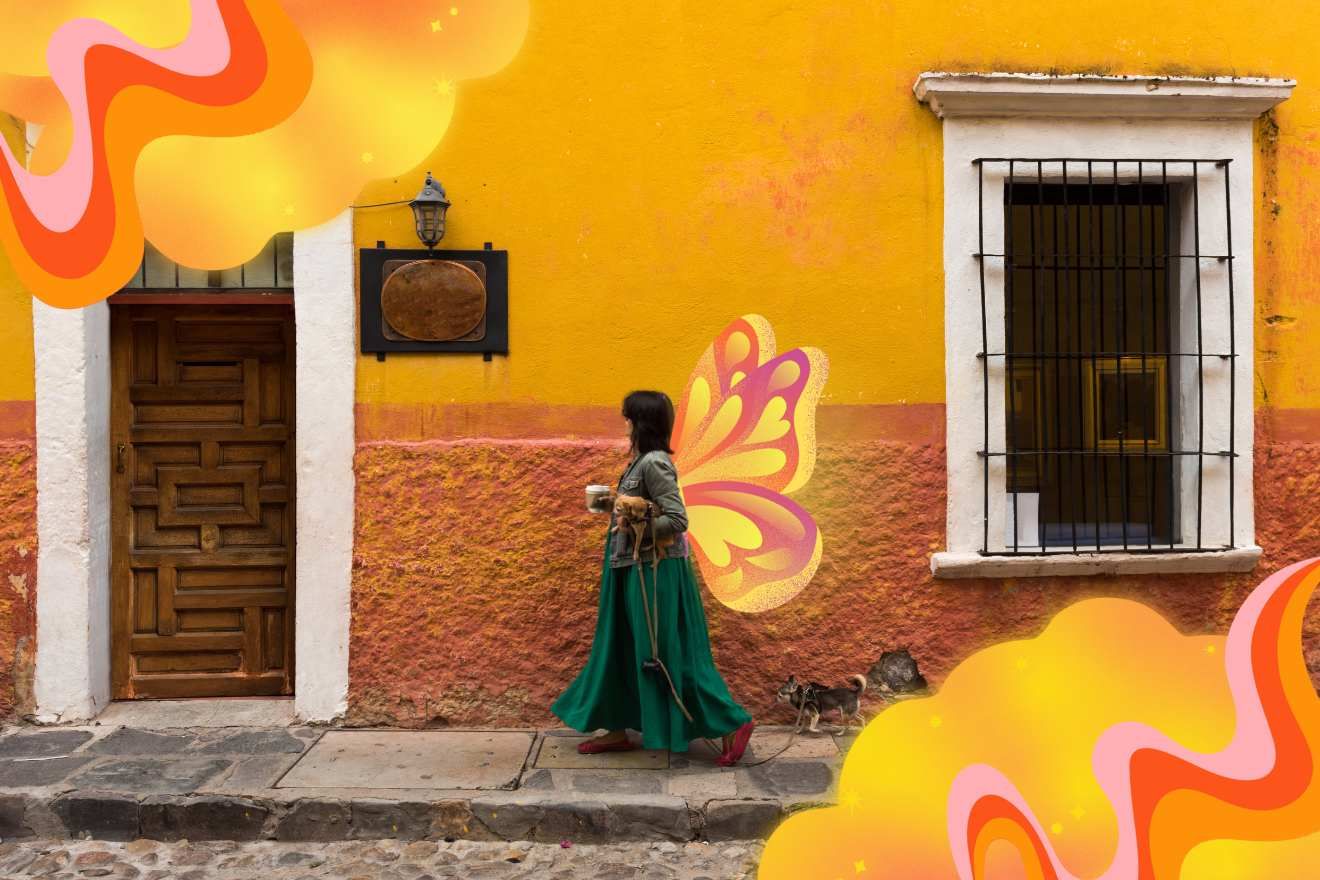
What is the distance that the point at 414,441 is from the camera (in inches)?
214

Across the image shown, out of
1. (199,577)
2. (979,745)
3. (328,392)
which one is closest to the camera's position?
(979,745)

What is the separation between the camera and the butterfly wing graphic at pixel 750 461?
551 cm

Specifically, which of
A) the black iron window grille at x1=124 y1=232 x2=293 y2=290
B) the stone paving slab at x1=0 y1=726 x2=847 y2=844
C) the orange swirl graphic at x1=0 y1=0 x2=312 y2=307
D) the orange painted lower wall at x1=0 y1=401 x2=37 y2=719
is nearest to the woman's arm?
the stone paving slab at x1=0 y1=726 x2=847 y2=844

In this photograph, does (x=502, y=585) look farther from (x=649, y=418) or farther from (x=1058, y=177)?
(x=1058, y=177)

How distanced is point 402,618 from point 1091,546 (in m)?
3.45

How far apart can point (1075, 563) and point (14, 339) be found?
524 cm

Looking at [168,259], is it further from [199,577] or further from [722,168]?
[722,168]

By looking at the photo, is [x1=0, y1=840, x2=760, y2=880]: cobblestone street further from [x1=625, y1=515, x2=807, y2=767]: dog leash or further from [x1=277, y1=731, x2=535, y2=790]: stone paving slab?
[x1=625, y1=515, x2=807, y2=767]: dog leash

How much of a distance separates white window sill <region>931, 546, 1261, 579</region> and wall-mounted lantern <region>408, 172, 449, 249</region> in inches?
113

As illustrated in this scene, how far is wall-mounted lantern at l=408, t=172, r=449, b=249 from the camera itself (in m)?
5.30

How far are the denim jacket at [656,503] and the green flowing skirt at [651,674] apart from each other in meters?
0.06

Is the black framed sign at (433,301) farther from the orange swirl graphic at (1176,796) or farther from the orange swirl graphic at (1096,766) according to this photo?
the orange swirl graphic at (1176,796)

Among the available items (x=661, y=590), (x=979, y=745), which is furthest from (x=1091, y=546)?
(x=661, y=590)

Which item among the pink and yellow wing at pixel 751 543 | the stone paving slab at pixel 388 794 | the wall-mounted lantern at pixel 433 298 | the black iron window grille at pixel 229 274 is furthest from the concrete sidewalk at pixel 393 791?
the black iron window grille at pixel 229 274
